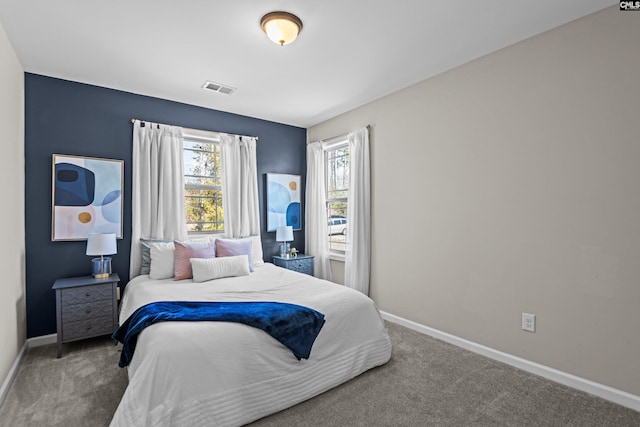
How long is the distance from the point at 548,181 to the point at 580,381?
4.78 ft

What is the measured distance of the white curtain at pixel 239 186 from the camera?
14.1 ft

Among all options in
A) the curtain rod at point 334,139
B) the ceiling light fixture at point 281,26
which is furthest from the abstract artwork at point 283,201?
the ceiling light fixture at point 281,26

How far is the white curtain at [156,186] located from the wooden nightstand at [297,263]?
1.29m

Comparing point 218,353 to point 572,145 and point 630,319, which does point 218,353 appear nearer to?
point 630,319

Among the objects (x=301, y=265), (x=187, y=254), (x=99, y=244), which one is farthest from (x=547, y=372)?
(x=99, y=244)

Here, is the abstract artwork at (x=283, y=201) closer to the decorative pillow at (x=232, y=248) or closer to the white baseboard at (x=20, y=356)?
the decorative pillow at (x=232, y=248)

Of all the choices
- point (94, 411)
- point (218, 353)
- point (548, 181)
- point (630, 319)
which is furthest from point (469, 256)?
point (94, 411)

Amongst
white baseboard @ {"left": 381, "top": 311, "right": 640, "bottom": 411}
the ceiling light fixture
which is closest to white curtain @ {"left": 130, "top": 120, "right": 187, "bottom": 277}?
the ceiling light fixture

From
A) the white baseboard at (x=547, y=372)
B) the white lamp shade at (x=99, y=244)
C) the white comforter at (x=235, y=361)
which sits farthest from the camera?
the white lamp shade at (x=99, y=244)

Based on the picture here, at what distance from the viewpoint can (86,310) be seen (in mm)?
3010

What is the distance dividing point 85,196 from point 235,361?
2622 millimetres

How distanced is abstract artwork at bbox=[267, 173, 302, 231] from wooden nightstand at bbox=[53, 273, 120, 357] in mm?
2163

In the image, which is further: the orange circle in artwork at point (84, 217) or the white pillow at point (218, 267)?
the orange circle in artwork at point (84, 217)

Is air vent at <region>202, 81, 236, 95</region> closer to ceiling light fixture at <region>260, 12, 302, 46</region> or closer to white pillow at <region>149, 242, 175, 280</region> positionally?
ceiling light fixture at <region>260, 12, 302, 46</region>
